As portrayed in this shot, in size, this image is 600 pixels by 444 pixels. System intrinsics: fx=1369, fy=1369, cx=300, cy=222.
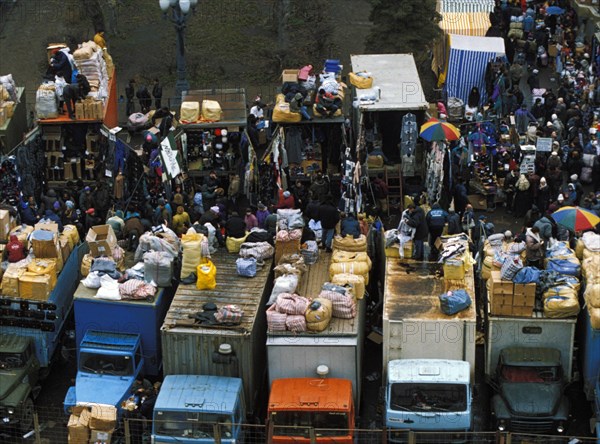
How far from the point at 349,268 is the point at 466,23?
16890 mm

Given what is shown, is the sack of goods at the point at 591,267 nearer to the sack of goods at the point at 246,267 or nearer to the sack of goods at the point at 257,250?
the sack of goods at the point at 257,250

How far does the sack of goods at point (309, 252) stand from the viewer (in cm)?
2864

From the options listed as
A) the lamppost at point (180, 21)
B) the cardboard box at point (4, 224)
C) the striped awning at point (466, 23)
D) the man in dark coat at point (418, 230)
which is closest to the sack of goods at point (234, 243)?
the man in dark coat at point (418, 230)

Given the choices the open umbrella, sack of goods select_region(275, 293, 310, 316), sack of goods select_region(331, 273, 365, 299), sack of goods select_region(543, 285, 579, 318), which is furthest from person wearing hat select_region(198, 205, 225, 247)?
the open umbrella

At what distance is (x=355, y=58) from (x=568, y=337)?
14.3m

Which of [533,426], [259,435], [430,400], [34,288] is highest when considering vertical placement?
[34,288]

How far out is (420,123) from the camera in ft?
115

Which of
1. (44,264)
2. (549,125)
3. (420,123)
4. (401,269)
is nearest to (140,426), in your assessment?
(44,264)

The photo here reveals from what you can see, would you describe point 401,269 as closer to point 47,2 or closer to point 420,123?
point 420,123

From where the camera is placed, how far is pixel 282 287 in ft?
88.2

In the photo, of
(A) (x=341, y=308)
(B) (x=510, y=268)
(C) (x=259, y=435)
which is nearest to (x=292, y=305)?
(A) (x=341, y=308)

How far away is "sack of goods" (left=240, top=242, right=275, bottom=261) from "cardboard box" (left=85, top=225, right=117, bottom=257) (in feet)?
8.99

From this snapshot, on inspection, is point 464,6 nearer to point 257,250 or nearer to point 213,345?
point 257,250

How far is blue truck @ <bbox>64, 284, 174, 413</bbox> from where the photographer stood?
1030 inches
